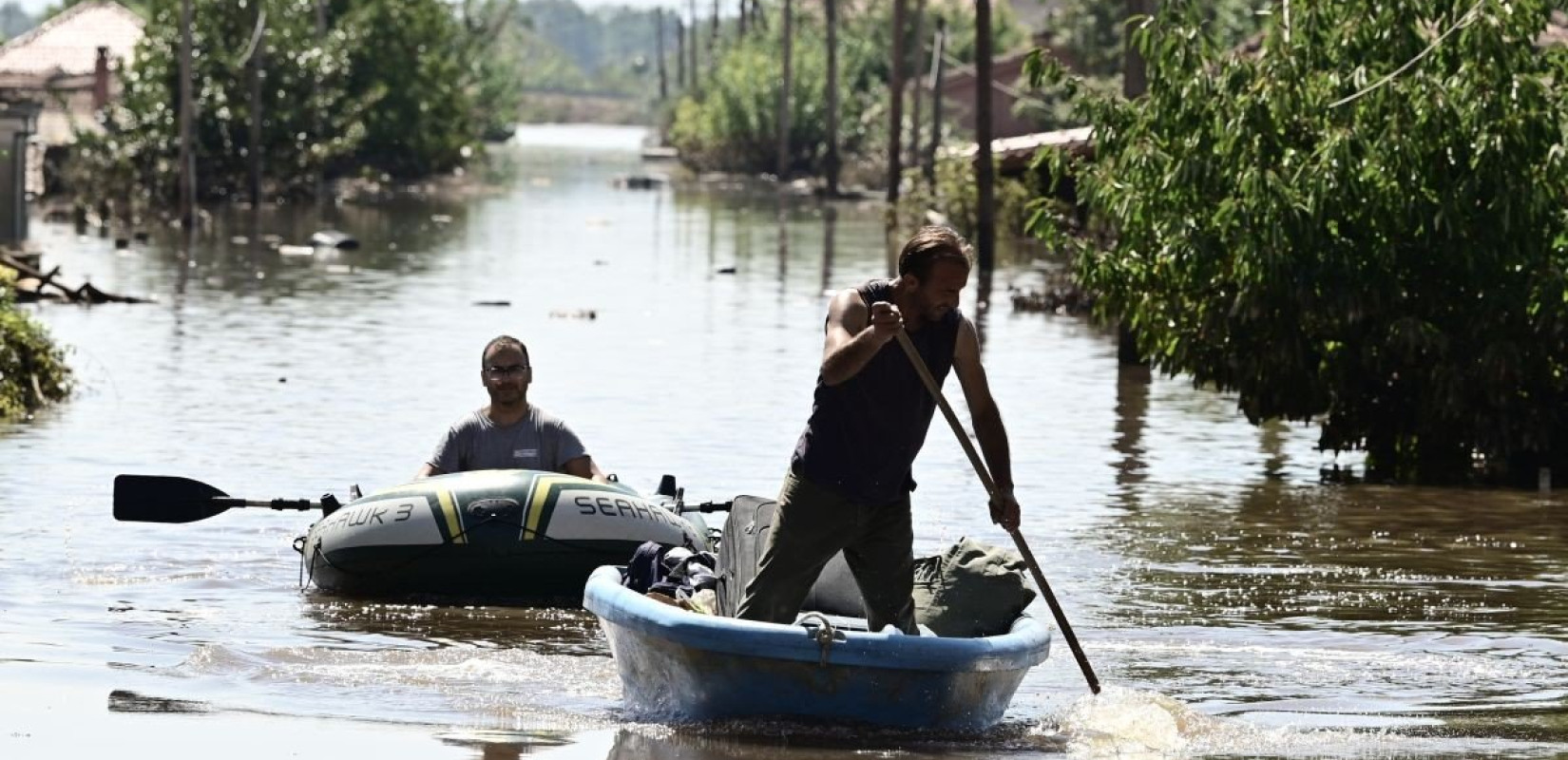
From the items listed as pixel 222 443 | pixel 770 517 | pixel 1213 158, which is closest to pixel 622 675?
pixel 770 517

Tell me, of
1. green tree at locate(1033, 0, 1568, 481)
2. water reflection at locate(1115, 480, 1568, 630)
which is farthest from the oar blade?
green tree at locate(1033, 0, 1568, 481)

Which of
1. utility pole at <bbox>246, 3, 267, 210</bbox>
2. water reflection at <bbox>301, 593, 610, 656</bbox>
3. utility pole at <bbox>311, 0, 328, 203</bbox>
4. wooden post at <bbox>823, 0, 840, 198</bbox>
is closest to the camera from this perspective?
water reflection at <bbox>301, 593, 610, 656</bbox>

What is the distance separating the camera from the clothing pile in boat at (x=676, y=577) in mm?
10078

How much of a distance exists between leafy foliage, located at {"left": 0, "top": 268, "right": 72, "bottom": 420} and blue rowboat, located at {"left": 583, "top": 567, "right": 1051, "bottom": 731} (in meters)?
11.4

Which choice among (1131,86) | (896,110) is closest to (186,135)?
(896,110)

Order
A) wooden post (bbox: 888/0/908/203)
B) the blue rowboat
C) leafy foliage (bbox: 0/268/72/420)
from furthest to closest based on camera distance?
wooden post (bbox: 888/0/908/203)
leafy foliage (bbox: 0/268/72/420)
the blue rowboat

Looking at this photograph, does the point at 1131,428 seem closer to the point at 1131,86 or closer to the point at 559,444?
the point at 1131,86

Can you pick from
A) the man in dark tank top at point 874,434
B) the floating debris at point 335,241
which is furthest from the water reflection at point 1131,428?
the floating debris at point 335,241

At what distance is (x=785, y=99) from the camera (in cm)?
8012

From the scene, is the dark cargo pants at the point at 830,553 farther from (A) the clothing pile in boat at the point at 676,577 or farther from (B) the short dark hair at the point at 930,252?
(A) the clothing pile in boat at the point at 676,577

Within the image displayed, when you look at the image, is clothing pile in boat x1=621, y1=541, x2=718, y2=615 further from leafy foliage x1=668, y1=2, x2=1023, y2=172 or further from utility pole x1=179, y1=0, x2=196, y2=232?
leafy foliage x1=668, y1=2, x2=1023, y2=172

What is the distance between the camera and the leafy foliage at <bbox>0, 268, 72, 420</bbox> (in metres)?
19.7

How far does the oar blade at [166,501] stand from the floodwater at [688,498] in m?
0.30

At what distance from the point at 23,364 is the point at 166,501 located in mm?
7414
